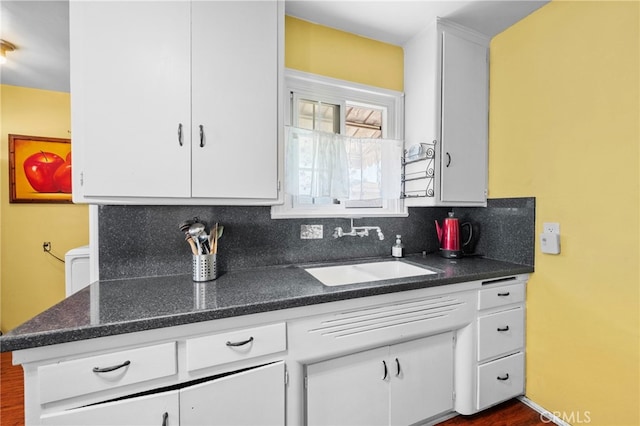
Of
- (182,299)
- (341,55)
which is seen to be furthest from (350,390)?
(341,55)

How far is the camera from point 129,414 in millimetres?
869

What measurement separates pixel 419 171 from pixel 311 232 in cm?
86

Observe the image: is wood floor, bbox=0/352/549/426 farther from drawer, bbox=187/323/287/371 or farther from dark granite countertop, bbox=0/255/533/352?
drawer, bbox=187/323/287/371

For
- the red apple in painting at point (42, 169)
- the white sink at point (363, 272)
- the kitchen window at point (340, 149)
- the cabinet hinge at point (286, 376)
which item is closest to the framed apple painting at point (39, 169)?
the red apple in painting at point (42, 169)

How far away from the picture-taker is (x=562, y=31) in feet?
4.80

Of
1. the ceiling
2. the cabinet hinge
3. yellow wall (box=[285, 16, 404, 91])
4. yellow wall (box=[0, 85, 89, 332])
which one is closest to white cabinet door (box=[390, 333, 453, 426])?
the cabinet hinge

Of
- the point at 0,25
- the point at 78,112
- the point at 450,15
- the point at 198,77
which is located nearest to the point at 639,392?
the point at 450,15

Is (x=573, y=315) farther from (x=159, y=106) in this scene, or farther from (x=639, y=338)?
(x=159, y=106)

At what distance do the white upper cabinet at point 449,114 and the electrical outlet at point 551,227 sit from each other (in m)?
0.39

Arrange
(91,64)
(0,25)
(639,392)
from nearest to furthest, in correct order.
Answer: (91,64), (639,392), (0,25)

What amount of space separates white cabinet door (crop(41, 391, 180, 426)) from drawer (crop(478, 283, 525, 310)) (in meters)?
1.56

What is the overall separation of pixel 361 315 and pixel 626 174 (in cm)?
142

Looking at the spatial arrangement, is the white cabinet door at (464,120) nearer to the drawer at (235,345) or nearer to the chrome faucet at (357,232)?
the chrome faucet at (357,232)

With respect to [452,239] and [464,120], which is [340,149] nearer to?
[464,120]
